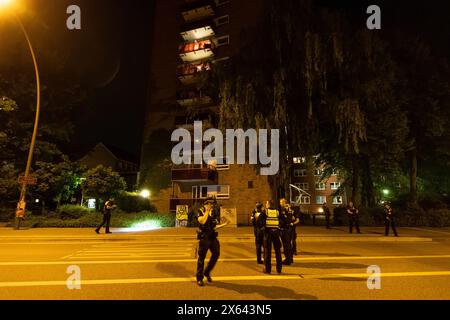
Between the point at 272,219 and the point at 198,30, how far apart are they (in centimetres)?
3170

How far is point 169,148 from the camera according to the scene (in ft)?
108

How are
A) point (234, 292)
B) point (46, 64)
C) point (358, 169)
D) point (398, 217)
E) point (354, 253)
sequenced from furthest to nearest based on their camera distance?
point (46, 64), point (358, 169), point (398, 217), point (354, 253), point (234, 292)

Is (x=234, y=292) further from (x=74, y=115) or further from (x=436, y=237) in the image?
(x=74, y=115)

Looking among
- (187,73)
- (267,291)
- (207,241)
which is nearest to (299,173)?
(187,73)

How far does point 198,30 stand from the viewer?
3422cm

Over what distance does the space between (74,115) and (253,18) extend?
21845 millimetres

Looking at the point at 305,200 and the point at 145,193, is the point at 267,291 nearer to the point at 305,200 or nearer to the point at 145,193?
the point at 145,193

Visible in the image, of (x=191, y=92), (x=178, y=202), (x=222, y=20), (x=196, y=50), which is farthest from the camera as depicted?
(x=222, y=20)

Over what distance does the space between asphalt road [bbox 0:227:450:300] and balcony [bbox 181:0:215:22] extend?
30.7 meters

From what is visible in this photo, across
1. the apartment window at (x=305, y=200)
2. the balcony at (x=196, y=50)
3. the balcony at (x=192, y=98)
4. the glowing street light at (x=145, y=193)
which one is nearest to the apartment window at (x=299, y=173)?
the apartment window at (x=305, y=200)

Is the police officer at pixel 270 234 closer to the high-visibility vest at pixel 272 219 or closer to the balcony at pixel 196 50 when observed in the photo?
the high-visibility vest at pixel 272 219

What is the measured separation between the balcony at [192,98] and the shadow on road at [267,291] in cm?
2643

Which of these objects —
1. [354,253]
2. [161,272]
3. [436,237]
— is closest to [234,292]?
[161,272]

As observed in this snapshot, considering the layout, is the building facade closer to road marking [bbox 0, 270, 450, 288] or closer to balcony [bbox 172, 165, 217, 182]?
balcony [bbox 172, 165, 217, 182]
